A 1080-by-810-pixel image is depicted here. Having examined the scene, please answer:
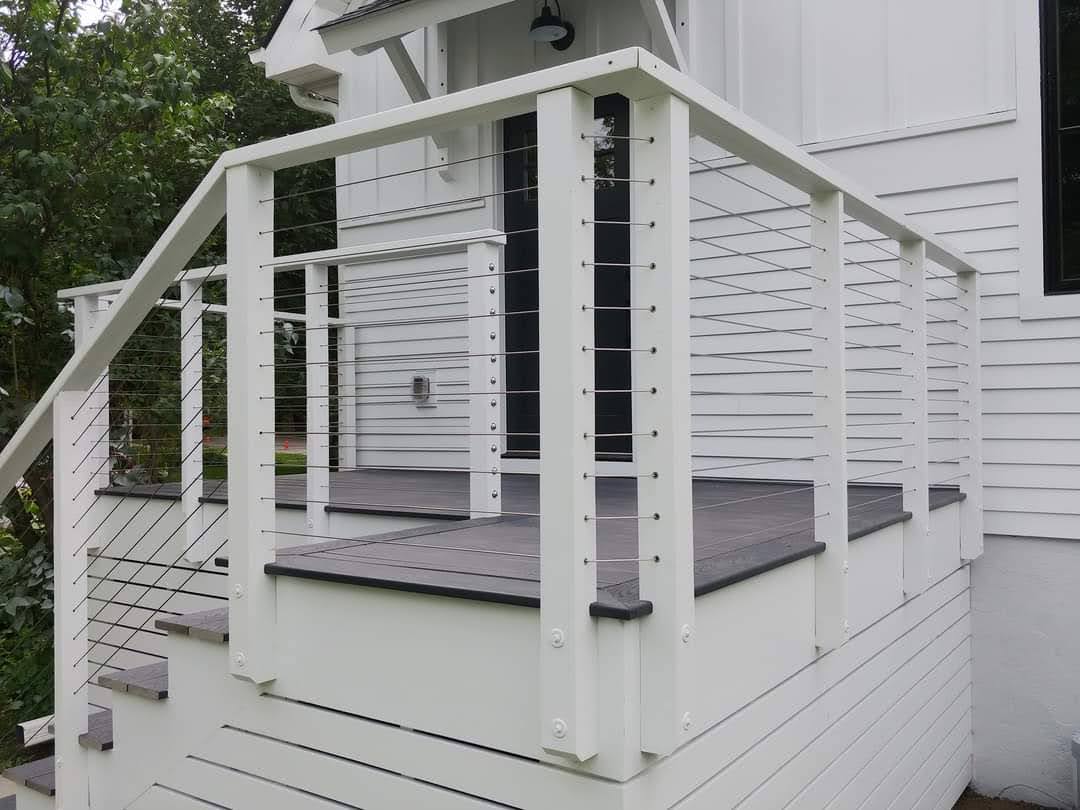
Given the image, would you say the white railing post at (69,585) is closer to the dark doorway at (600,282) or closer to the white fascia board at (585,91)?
the white fascia board at (585,91)

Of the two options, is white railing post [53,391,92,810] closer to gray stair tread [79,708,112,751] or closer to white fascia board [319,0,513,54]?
gray stair tread [79,708,112,751]

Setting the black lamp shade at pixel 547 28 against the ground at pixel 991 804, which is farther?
the black lamp shade at pixel 547 28

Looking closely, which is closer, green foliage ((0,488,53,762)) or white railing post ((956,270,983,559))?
white railing post ((956,270,983,559))

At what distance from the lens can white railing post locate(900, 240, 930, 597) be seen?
296 cm

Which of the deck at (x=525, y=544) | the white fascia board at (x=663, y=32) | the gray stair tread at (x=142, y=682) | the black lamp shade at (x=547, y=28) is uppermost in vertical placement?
the black lamp shade at (x=547, y=28)

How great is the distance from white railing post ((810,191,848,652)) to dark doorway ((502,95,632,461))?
2554 mm

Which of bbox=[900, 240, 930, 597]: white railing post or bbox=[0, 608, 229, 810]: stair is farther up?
bbox=[900, 240, 930, 597]: white railing post

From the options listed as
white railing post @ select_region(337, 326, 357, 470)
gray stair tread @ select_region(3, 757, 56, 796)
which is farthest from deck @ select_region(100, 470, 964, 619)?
white railing post @ select_region(337, 326, 357, 470)

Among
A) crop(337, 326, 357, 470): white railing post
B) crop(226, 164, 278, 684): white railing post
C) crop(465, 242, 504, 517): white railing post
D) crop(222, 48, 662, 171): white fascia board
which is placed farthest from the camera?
crop(337, 326, 357, 470): white railing post

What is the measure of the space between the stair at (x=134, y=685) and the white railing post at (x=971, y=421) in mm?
2990

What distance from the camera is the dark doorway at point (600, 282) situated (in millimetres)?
5172

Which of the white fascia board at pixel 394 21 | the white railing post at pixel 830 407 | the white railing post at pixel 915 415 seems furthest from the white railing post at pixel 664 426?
the white fascia board at pixel 394 21

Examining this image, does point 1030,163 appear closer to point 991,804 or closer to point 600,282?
point 600,282

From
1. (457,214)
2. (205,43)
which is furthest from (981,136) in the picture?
(205,43)
